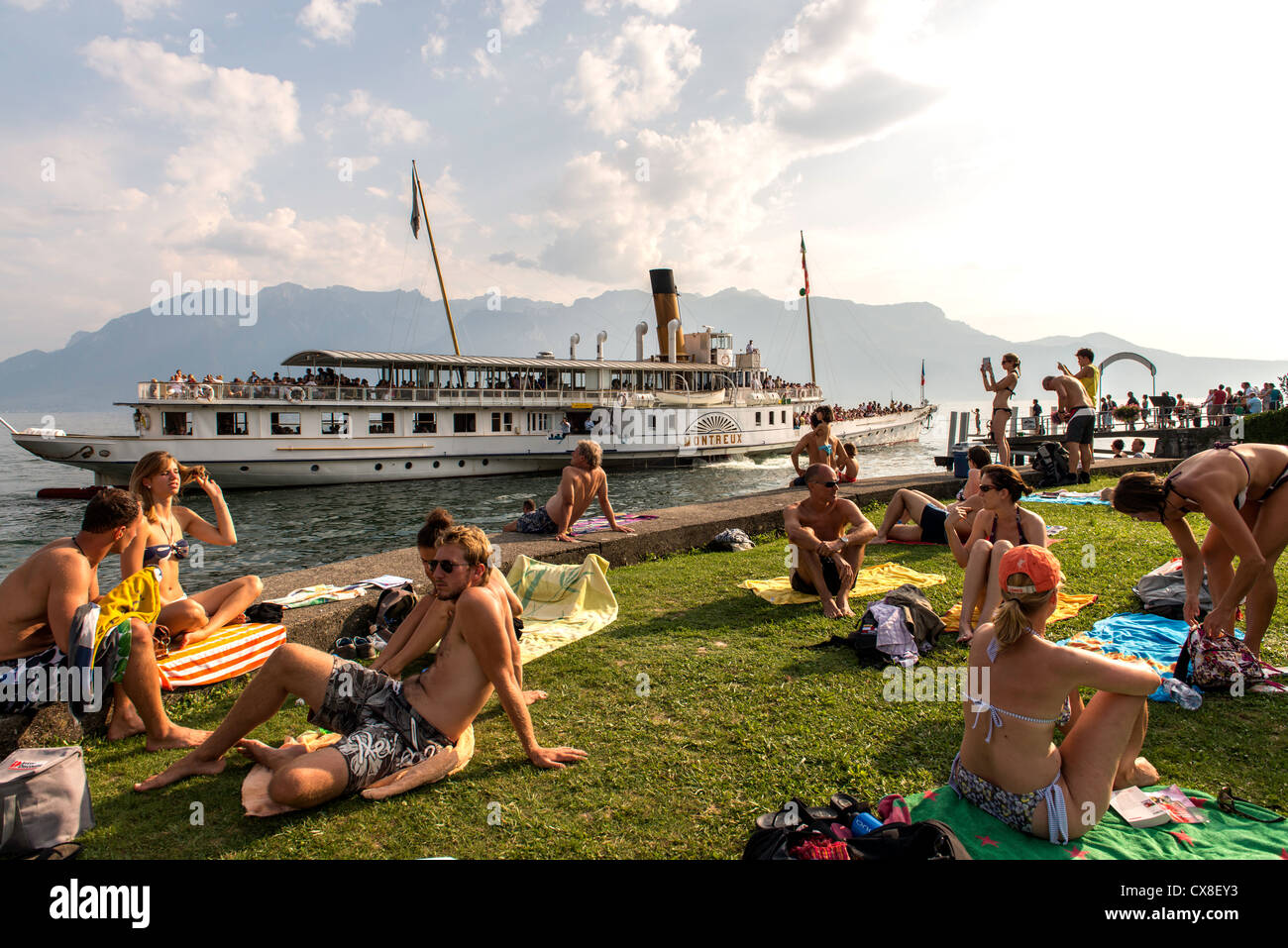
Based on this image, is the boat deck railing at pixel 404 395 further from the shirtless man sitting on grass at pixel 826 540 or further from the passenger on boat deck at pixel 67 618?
the shirtless man sitting on grass at pixel 826 540

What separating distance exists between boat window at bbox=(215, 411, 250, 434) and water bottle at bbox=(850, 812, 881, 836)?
2951 cm

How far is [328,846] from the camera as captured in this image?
282cm

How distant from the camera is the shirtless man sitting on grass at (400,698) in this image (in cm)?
324

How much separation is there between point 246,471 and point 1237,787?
30267 mm

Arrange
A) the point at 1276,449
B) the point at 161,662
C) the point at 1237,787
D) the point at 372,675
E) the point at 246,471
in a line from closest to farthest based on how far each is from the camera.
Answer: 1. the point at 1237,787
2. the point at 372,675
3. the point at 1276,449
4. the point at 161,662
5. the point at 246,471

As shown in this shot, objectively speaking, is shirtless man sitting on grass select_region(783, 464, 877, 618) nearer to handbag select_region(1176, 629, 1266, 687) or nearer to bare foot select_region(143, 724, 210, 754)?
handbag select_region(1176, 629, 1266, 687)

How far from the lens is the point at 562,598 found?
646cm

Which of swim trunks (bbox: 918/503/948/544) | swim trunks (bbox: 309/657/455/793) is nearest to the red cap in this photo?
swim trunks (bbox: 309/657/455/793)

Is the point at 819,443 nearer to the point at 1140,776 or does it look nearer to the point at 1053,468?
the point at 1053,468

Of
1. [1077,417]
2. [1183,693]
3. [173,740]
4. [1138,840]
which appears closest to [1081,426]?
[1077,417]

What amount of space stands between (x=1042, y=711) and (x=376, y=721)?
9.70 ft

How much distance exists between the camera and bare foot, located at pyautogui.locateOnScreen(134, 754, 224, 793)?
3.30 m
